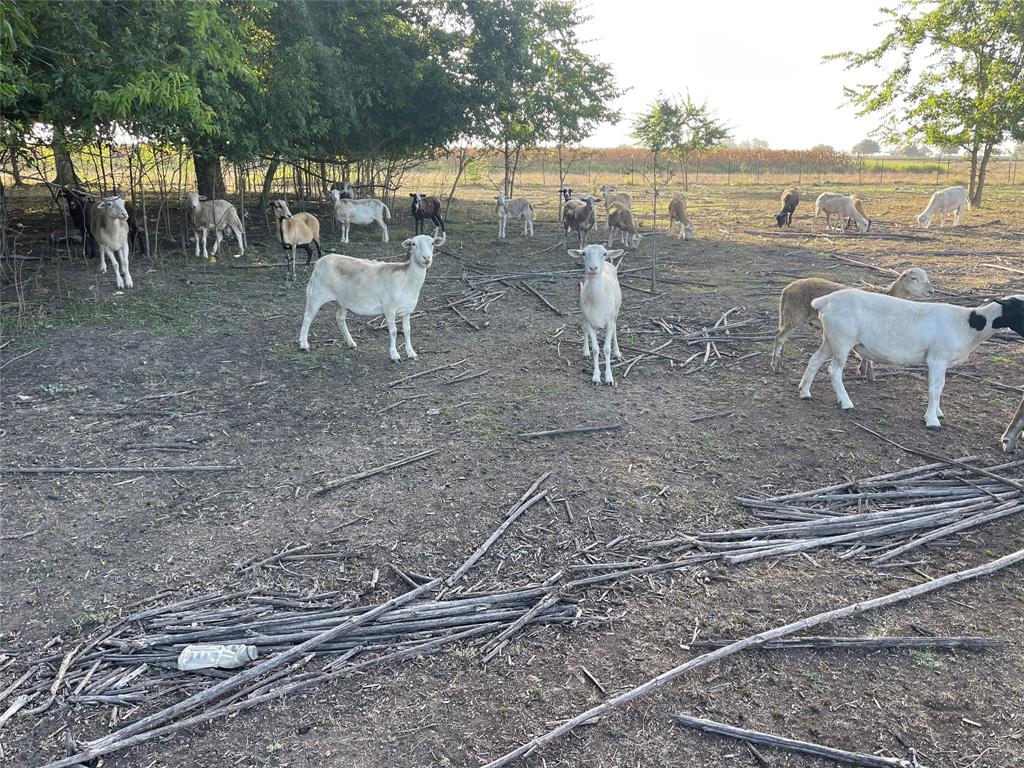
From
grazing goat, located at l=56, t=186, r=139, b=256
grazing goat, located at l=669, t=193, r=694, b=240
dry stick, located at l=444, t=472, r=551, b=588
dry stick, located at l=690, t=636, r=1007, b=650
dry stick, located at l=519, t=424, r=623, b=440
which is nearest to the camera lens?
dry stick, located at l=690, t=636, r=1007, b=650

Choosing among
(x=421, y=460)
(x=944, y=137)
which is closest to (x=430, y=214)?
(x=421, y=460)

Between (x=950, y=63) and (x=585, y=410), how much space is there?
94.0ft

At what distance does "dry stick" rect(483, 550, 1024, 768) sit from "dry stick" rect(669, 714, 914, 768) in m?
0.25

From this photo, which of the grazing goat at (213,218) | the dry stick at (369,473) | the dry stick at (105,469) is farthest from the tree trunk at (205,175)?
the dry stick at (369,473)

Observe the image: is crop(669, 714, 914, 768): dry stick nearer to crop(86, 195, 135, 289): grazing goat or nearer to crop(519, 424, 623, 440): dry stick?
crop(519, 424, 623, 440): dry stick

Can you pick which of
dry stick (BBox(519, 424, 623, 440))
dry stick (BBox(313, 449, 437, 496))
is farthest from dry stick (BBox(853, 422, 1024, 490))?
dry stick (BBox(313, 449, 437, 496))

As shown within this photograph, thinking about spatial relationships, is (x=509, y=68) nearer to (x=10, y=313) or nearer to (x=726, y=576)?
(x=10, y=313)

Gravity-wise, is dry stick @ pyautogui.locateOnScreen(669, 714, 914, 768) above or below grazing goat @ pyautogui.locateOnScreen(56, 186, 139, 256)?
below

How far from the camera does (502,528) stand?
201 inches

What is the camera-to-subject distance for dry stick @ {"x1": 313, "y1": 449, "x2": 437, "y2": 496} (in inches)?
223

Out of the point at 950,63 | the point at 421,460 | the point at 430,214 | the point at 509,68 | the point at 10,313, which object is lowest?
the point at 421,460

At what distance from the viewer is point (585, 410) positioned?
24.0ft

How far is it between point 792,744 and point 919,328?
5024 mm

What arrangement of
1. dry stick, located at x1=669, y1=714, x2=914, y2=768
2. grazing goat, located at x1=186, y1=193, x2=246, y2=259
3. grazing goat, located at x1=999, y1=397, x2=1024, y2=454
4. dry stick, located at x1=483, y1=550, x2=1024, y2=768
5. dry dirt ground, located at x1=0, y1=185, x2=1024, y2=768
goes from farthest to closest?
grazing goat, located at x1=186, y1=193, x2=246, y2=259
grazing goat, located at x1=999, y1=397, x2=1024, y2=454
dry dirt ground, located at x1=0, y1=185, x2=1024, y2=768
dry stick, located at x1=483, y1=550, x2=1024, y2=768
dry stick, located at x1=669, y1=714, x2=914, y2=768
